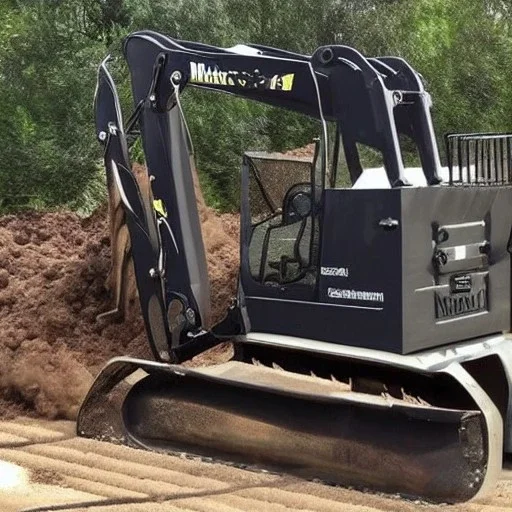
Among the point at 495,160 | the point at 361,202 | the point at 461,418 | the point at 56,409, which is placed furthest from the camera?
the point at 56,409

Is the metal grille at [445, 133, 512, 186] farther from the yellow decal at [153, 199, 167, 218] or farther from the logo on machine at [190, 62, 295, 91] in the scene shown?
the yellow decal at [153, 199, 167, 218]

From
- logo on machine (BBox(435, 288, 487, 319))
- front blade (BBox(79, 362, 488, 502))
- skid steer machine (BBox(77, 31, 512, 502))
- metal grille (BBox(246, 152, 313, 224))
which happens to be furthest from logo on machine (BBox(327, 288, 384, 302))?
metal grille (BBox(246, 152, 313, 224))

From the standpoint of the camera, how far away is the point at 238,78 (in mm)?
6090

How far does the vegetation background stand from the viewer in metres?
14.4

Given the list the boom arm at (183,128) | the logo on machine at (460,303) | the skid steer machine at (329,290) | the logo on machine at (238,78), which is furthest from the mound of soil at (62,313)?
the logo on machine at (460,303)

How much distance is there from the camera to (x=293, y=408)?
5770 mm

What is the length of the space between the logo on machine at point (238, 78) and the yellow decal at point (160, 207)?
736mm

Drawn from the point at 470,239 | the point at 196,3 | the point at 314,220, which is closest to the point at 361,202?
the point at 314,220

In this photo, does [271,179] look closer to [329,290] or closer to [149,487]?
[329,290]

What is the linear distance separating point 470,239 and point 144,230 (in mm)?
1949

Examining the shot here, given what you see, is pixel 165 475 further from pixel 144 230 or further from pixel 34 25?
pixel 34 25

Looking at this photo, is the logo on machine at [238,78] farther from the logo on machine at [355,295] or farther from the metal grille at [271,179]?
the logo on machine at [355,295]

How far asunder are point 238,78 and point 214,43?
1031 cm

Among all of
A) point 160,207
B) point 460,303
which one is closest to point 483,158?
point 460,303
